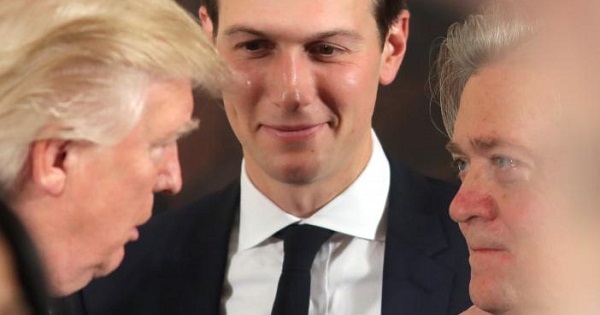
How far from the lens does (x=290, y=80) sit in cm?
71

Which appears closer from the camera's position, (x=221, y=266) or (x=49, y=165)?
(x=49, y=165)

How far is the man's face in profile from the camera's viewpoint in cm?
63

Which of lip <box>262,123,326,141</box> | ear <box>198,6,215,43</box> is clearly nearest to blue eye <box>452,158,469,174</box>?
lip <box>262,123,326,141</box>

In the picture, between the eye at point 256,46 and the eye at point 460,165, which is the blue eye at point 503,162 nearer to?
the eye at point 460,165

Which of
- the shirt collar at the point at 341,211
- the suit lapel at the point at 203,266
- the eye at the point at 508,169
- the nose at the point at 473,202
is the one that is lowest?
the suit lapel at the point at 203,266

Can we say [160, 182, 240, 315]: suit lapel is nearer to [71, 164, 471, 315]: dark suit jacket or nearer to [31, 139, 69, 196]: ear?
[71, 164, 471, 315]: dark suit jacket

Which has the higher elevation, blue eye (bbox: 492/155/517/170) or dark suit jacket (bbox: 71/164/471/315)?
blue eye (bbox: 492/155/517/170)

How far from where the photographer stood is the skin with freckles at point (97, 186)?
608 millimetres

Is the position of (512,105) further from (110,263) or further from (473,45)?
(110,263)

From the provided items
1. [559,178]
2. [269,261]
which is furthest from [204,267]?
[559,178]

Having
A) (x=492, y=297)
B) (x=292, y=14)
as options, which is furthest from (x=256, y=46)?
(x=492, y=297)

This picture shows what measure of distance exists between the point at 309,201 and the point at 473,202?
13 cm

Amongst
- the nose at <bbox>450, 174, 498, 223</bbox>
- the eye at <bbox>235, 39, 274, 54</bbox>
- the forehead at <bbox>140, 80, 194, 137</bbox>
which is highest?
the eye at <bbox>235, 39, 274, 54</bbox>

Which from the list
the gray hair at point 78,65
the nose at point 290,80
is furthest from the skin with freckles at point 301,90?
the gray hair at point 78,65
